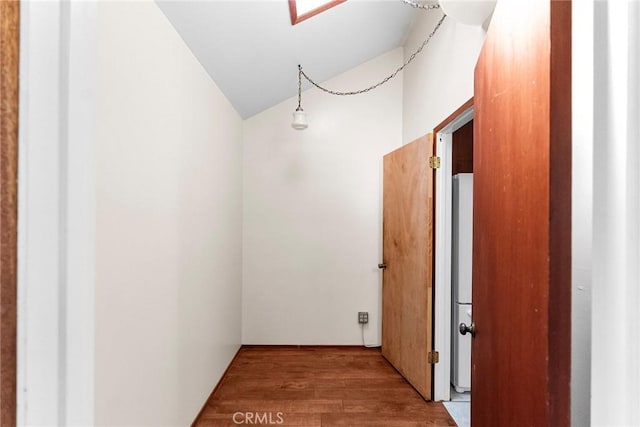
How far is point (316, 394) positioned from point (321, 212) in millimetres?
1555

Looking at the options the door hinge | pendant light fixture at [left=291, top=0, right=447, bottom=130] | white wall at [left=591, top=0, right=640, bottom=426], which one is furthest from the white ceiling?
white wall at [left=591, top=0, right=640, bottom=426]

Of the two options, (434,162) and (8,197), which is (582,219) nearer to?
(8,197)

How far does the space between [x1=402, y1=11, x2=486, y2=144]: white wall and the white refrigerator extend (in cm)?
55

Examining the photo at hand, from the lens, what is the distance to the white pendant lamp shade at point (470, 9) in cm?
134

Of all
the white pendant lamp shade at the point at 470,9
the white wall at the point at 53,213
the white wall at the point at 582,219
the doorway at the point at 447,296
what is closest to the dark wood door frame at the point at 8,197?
the white wall at the point at 53,213

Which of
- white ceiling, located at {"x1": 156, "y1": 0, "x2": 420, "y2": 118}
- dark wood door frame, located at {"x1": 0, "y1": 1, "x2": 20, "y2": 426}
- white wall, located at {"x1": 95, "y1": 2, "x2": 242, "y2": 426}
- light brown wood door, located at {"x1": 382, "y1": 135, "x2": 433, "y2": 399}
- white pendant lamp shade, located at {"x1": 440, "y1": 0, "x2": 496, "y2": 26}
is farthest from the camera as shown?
light brown wood door, located at {"x1": 382, "y1": 135, "x2": 433, "y2": 399}

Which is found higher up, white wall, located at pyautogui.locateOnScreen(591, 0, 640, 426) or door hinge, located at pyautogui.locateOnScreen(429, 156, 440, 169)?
door hinge, located at pyautogui.locateOnScreen(429, 156, 440, 169)

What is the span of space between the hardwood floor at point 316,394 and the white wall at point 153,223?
234 mm

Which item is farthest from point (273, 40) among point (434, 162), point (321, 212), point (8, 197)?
point (8, 197)

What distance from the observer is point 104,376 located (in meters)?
1.07

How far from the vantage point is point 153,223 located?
4.57 feet

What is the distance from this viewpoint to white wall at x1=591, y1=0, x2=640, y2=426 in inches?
16.2

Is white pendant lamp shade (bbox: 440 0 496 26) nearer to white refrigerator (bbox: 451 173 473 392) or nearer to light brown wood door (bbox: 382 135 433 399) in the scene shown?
light brown wood door (bbox: 382 135 433 399)

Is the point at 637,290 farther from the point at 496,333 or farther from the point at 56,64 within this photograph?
the point at 56,64
